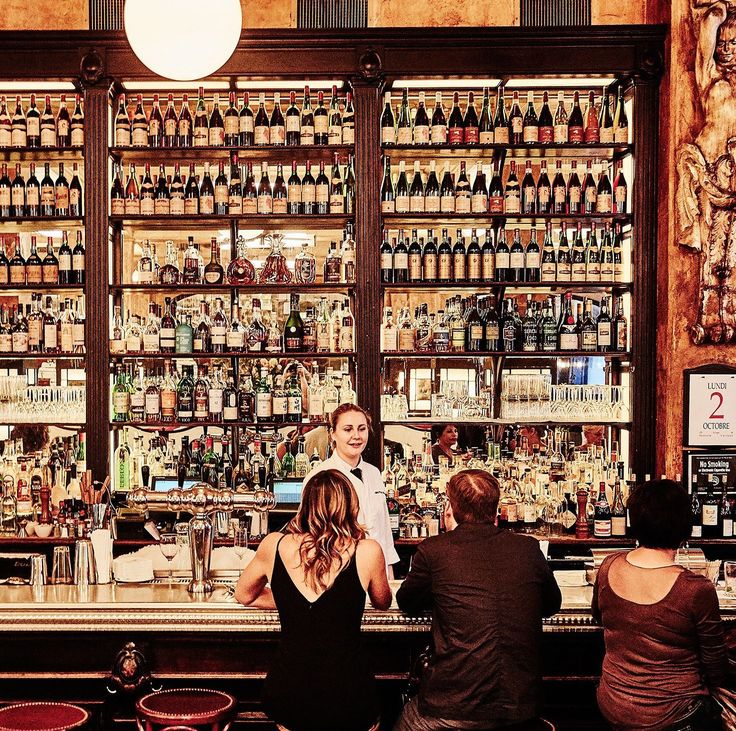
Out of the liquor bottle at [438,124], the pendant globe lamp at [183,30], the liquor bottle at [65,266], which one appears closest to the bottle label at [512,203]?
the liquor bottle at [438,124]

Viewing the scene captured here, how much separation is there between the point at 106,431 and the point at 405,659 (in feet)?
7.90

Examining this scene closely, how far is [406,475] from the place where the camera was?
4941 millimetres

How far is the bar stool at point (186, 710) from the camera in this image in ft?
8.43

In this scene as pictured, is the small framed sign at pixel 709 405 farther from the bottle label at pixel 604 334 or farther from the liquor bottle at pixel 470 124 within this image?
the liquor bottle at pixel 470 124

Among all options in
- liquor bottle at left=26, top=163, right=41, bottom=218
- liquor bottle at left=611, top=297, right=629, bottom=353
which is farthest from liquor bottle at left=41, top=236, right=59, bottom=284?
liquor bottle at left=611, top=297, right=629, bottom=353

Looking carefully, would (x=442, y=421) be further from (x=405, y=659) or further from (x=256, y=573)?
(x=256, y=573)

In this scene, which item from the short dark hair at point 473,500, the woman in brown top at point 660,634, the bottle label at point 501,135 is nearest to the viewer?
the woman in brown top at point 660,634

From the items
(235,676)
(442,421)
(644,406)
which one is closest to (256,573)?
(235,676)

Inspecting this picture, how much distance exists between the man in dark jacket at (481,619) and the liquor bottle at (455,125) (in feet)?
9.32

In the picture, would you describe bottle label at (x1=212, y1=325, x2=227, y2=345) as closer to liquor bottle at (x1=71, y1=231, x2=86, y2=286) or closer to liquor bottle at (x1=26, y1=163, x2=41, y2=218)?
liquor bottle at (x1=71, y1=231, x2=86, y2=286)

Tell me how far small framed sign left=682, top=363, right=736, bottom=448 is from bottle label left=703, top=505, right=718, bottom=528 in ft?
1.14

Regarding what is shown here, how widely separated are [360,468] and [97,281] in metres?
1.78

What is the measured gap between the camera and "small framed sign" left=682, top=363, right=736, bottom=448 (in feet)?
15.0

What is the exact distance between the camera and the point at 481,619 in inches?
93.0
